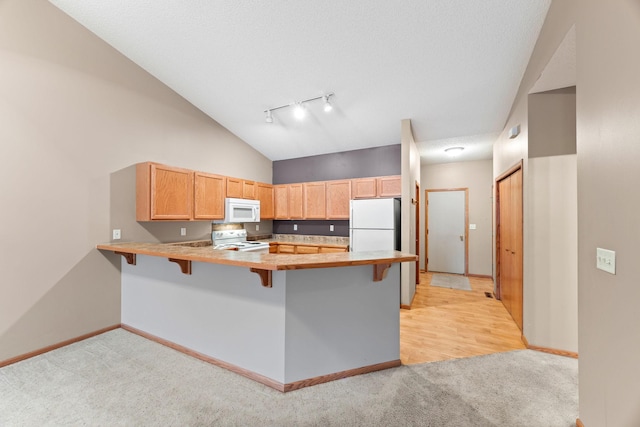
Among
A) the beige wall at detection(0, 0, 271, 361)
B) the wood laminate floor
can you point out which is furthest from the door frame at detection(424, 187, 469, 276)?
the beige wall at detection(0, 0, 271, 361)

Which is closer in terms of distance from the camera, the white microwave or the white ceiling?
the white ceiling

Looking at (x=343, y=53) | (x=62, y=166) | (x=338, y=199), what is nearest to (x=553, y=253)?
(x=343, y=53)

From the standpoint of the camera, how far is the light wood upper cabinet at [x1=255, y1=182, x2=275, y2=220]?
5.35 meters

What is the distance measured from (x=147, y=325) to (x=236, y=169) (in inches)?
117

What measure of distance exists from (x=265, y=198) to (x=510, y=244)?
4272 mm

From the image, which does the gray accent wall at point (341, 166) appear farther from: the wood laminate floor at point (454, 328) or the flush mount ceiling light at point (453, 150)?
the wood laminate floor at point (454, 328)

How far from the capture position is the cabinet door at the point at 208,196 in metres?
3.98

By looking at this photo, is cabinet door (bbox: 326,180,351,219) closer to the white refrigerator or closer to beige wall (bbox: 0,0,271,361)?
the white refrigerator

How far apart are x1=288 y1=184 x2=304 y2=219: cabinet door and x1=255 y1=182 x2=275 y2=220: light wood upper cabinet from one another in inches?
17.8

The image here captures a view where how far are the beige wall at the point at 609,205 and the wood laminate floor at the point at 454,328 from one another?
1.11 meters

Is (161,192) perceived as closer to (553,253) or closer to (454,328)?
(454,328)

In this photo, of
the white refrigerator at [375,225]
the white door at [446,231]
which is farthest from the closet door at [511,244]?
the white door at [446,231]

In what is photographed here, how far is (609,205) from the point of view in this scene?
1.39m

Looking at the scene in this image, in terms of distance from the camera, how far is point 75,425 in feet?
5.72
